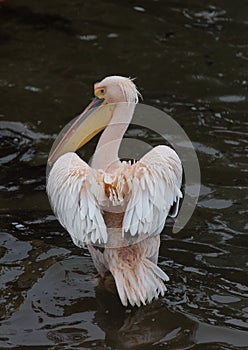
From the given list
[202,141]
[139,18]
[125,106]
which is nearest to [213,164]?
[202,141]

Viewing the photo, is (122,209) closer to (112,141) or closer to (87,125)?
(112,141)

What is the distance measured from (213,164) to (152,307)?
1.87 meters

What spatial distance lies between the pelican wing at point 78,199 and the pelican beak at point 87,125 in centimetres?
32

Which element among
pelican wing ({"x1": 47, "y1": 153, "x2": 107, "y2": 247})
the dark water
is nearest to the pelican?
pelican wing ({"x1": 47, "y1": 153, "x2": 107, "y2": 247})

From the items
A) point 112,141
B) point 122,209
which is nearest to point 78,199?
point 122,209

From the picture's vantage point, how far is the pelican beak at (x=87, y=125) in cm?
459

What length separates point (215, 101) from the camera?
6.89 meters

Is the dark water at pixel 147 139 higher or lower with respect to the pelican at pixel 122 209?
lower

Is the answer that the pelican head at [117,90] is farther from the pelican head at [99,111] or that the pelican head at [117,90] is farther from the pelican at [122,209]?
the pelican at [122,209]

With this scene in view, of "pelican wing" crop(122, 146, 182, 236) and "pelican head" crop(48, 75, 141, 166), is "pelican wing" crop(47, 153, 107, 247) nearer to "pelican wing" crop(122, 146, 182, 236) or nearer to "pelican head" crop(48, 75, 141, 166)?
"pelican wing" crop(122, 146, 182, 236)

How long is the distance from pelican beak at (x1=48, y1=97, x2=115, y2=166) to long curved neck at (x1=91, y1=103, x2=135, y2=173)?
6cm

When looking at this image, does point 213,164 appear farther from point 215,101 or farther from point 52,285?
point 52,285

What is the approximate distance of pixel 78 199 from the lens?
4.00 meters

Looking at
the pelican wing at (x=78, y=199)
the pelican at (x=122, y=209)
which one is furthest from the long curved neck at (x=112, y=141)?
the pelican wing at (x=78, y=199)
